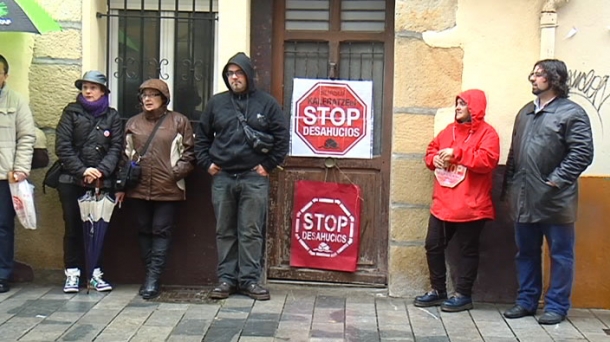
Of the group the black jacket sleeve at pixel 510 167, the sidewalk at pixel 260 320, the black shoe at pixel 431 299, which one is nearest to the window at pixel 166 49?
the sidewalk at pixel 260 320

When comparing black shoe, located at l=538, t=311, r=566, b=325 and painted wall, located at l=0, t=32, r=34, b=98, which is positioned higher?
painted wall, located at l=0, t=32, r=34, b=98

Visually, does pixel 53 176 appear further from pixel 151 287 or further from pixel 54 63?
pixel 151 287

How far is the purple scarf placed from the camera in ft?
23.6

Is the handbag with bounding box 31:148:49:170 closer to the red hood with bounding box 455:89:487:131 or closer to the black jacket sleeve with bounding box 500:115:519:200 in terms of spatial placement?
the red hood with bounding box 455:89:487:131

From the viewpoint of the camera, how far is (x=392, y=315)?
6836mm

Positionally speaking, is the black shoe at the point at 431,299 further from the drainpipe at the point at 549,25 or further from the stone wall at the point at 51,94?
the stone wall at the point at 51,94

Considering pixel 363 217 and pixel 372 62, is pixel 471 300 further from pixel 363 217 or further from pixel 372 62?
pixel 372 62

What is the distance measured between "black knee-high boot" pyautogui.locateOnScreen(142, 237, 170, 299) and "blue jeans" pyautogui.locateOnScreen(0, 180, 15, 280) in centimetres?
111

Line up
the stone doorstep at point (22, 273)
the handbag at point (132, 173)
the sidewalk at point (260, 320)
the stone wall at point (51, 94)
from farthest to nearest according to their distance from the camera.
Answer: the stone doorstep at point (22, 273) → the stone wall at point (51, 94) → the handbag at point (132, 173) → the sidewalk at point (260, 320)

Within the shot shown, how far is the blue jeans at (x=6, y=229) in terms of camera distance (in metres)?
7.19

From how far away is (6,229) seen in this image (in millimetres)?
7238

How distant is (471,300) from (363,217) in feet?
3.82

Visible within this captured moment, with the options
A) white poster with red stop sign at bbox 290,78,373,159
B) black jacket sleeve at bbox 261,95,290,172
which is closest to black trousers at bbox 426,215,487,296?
white poster with red stop sign at bbox 290,78,373,159

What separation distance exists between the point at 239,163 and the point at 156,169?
0.67m
